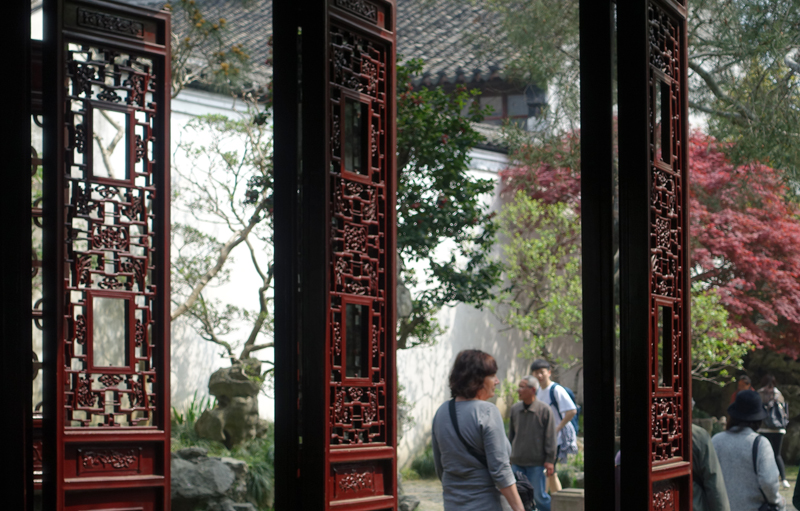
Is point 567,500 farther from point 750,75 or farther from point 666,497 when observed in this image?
point 750,75

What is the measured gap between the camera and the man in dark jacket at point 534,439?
11.9 ft

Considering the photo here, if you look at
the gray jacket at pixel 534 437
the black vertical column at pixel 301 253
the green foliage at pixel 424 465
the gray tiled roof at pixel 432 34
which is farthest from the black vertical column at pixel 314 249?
the gray tiled roof at pixel 432 34

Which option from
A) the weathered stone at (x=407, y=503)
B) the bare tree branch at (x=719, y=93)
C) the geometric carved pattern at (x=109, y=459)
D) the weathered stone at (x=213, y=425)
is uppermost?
the bare tree branch at (x=719, y=93)

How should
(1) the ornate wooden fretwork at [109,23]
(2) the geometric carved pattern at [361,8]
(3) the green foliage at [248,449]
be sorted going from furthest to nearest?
(3) the green foliage at [248,449]
(1) the ornate wooden fretwork at [109,23]
(2) the geometric carved pattern at [361,8]

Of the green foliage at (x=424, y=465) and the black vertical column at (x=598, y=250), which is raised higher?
the black vertical column at (x=598, y=250)

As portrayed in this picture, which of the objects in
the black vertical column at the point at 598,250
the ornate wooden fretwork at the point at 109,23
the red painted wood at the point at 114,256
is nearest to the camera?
the black vertical column at the point at 598,250

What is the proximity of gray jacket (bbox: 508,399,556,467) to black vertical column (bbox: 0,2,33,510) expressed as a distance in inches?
84.2

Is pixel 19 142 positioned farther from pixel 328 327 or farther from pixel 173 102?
pixel 173 102

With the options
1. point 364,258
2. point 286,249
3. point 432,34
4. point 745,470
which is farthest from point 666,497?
point 432,34

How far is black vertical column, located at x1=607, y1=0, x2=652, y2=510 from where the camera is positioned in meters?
1.90

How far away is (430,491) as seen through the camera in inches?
227

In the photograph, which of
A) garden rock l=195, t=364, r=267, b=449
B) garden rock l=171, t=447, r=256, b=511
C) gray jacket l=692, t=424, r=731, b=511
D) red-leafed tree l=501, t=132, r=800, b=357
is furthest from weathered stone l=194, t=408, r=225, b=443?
gray jacket l=692, t=424, r=731, b=511

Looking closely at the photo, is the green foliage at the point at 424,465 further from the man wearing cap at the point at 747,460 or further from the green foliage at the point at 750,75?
the man wearing cap at the point at 747,460

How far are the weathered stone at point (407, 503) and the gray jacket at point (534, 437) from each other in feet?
5.13
